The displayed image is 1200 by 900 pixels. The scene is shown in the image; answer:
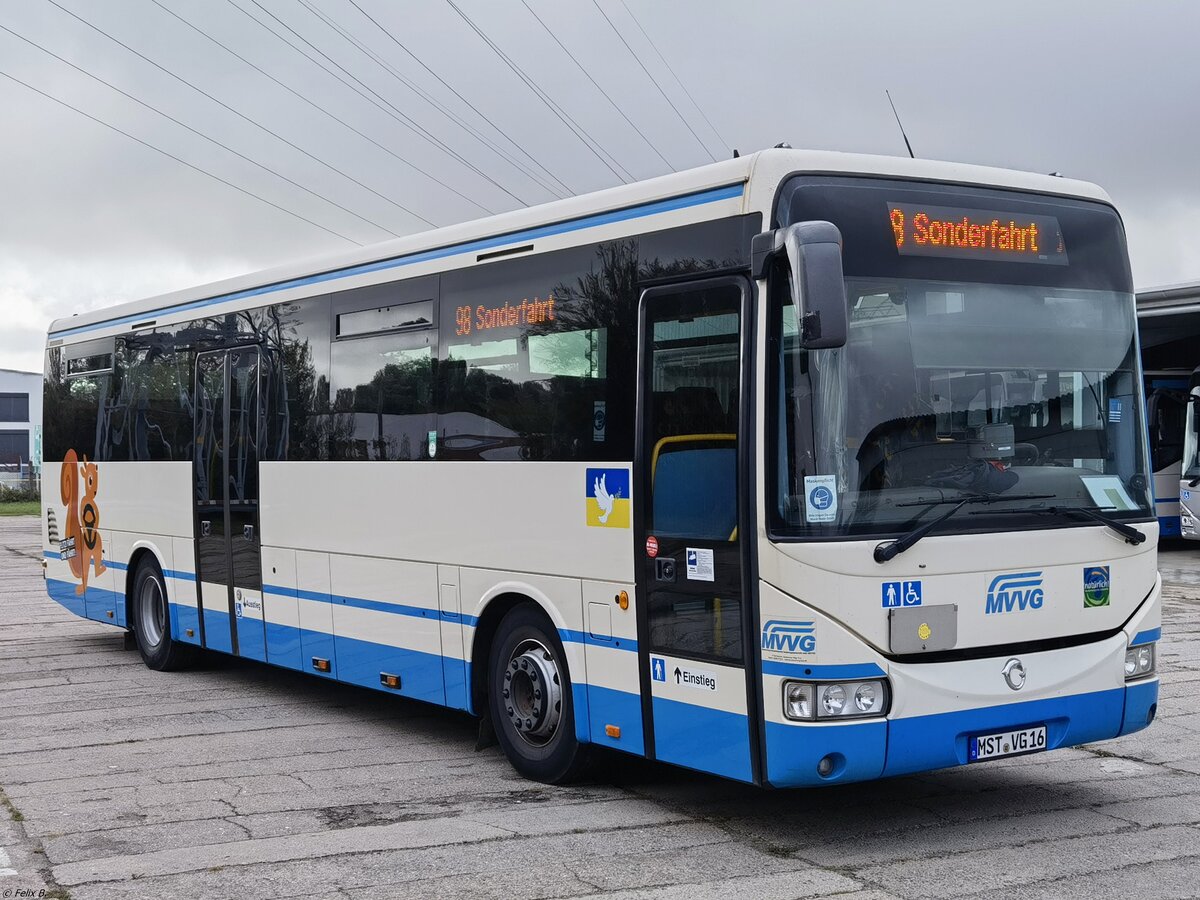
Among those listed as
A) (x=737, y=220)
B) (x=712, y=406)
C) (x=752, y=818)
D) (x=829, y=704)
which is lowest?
(x=752, y=818)

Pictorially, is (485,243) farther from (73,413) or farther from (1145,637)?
(73,413)

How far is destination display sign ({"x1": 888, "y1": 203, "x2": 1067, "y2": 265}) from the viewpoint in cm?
692

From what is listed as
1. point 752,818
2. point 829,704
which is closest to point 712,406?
point 829,704

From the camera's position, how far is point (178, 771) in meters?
8.84

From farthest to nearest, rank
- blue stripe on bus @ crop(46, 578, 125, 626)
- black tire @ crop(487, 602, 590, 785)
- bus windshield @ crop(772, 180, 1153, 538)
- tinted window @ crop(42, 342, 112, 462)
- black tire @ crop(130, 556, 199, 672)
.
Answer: tinted window @ crop(42, 342, 112, 462)
blue stripe on bus @ crop(46, 578, 125, 626)
black tire @ crop(130, 556, 199, 672)
black tire @ crop(487, 602, 590, 785)
bus windshield @ crop(772, 180, 1153, 538)

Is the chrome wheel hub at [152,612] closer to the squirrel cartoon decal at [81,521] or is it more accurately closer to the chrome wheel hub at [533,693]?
the squirrel cartoon decal at [81,521]

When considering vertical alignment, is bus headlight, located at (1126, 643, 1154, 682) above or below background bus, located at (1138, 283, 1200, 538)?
below

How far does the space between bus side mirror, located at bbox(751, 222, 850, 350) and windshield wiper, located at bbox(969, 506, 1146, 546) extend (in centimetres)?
139

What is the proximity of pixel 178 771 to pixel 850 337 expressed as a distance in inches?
195

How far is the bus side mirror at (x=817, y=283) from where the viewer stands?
20.2ft

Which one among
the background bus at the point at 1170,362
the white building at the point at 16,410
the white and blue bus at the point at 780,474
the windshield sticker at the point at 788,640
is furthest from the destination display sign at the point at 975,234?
the white building at the point at 16,410

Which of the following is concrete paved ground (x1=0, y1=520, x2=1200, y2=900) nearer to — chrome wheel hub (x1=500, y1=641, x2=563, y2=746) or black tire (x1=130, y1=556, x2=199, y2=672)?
chrome wheel hub (x1=500, y1=641, x2=563, y2=746)

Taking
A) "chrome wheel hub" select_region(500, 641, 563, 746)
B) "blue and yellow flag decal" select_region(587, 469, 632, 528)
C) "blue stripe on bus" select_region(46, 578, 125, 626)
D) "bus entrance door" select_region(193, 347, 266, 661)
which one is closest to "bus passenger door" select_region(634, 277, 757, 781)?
"blue and yellow flag decal" select_region(587, 469, 632, 528)

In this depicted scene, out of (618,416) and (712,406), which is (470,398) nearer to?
→ (618,416)
